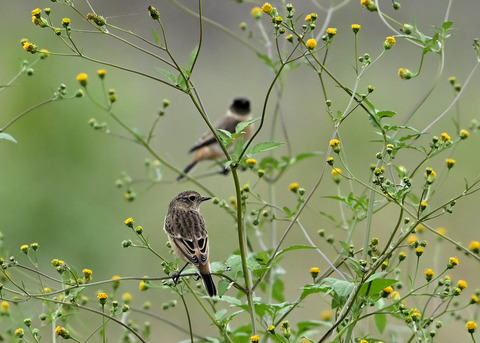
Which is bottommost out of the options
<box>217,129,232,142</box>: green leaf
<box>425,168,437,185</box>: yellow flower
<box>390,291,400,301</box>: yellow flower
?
<box>390,291,400,301</box>: yellow flower

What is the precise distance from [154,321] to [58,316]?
532 centimetres

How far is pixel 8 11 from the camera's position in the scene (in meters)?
13.0

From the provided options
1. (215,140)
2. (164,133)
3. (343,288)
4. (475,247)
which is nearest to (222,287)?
(343,288)

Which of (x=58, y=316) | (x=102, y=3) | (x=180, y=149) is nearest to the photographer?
(x=58, y=316)

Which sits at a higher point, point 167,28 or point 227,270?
point 167,28

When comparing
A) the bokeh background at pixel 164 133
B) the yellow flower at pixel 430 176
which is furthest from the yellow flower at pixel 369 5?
the bokeh background at pixel 164 133

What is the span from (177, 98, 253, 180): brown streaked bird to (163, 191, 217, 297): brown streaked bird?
4.09m

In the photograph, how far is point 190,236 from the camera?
324 centimetres

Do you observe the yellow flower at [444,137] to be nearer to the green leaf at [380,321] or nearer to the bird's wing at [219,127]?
the green leaf at [380,321]

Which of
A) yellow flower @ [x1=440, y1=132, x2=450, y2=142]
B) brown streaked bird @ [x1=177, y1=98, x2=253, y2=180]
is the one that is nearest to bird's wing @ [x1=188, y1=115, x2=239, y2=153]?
brown streaked bird @ [x1=177, y1=98, x2=253, y2=180]

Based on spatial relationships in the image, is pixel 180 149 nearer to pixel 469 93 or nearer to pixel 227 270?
pixel 469 93

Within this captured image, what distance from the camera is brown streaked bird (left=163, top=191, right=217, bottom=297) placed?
312cm

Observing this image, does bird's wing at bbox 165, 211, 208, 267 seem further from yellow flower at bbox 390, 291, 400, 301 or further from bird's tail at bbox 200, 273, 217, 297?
yellow flower at bbox 390, 291, 400, 301

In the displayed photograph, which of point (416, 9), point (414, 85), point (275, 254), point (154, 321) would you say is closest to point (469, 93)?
point (414, 85)
